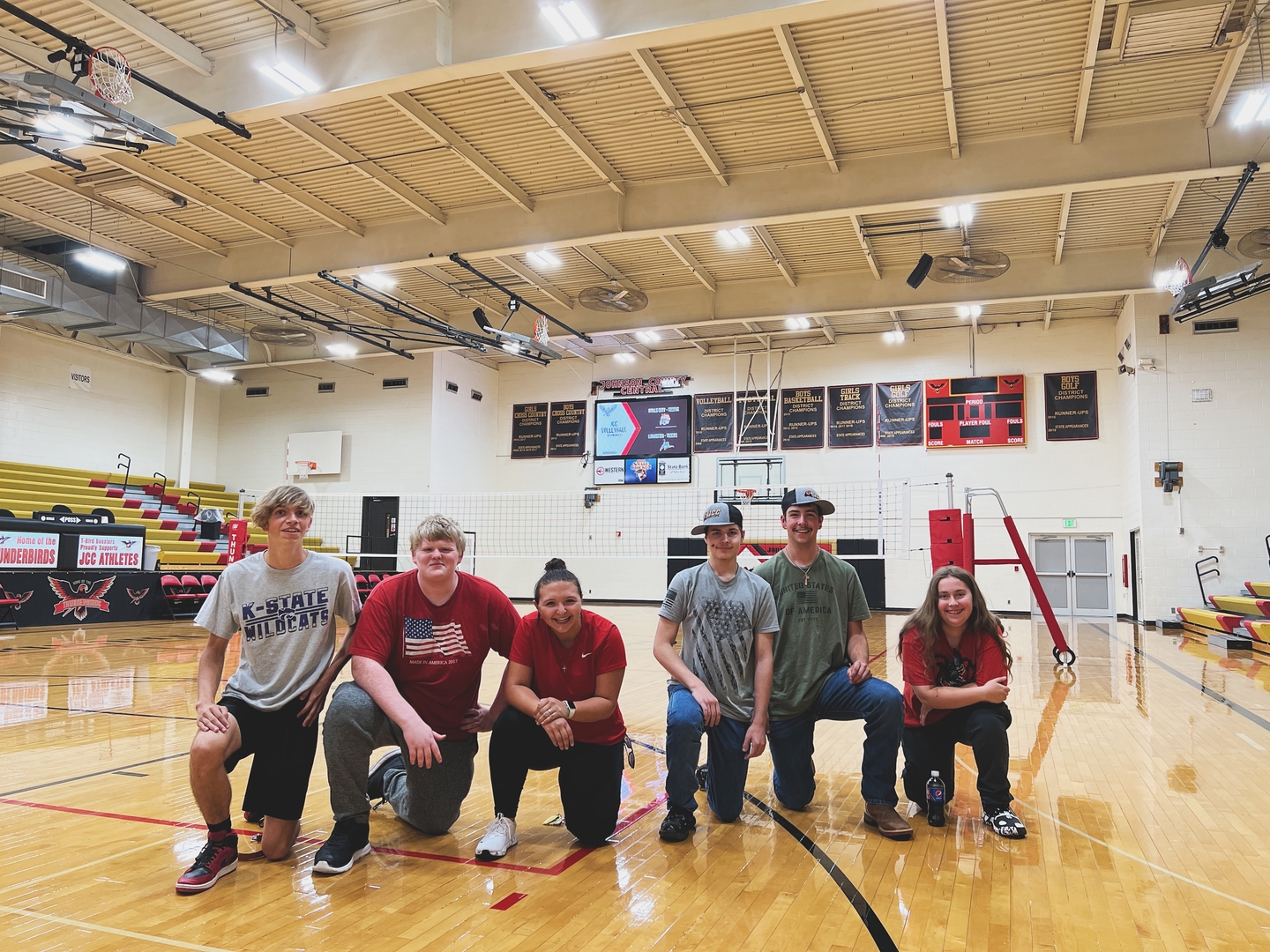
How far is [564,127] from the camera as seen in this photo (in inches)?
396

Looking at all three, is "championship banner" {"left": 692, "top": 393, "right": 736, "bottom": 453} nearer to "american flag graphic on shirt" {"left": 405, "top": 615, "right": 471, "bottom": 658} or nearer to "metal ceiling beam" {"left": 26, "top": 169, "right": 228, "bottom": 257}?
"metal ceiling beam" {"left": 26, "top": 169, "right": 228, "bottom": 257}

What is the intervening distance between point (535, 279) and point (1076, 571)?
11.9 metres

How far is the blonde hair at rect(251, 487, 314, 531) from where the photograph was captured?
297 centimetres

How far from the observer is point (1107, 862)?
293 centimetres

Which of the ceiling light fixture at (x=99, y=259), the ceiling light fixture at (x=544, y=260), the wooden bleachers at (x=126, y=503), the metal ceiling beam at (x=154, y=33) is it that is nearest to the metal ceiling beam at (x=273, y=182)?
the metal ceiling beam at (x=154, y=33)

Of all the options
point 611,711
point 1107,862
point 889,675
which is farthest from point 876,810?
point 889,675

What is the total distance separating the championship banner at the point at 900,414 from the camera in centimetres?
1781

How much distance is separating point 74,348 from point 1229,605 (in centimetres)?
2072

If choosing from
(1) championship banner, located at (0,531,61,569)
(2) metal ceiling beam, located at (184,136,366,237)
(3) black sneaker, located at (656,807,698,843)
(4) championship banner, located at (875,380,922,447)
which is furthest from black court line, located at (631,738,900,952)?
(4) championship banner, located at (875,380,922,447)

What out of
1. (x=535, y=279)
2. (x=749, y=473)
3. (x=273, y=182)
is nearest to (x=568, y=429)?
(x=749, y=473)

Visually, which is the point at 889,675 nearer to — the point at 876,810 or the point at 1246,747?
the point at 1246,747

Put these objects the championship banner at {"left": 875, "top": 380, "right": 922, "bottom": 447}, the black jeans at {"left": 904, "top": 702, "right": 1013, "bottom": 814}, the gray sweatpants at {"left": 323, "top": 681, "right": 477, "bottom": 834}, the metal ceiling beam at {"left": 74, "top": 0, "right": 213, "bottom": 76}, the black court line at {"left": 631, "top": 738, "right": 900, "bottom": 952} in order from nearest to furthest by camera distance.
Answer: the black court line at {"left": 631, "top": 738, "right": 900, "bottom": 952}, the gray sweatpants at {"left": 323, "top": 681, "right": 477, "bottom": 834}, the black jeans at {"left": 904, "top": 702, "right": 1013, "bottom": 814}, the metal ceiling beam at {"left": 74, "top": 0, "right": 213, "bottom": 76}, the championship banner at {"left": 875, "top": 380, "right": 922, "bottom": 447}

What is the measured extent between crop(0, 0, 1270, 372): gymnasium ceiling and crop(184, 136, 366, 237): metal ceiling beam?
37 millimetres

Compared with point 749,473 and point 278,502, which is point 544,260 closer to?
point 749,473
